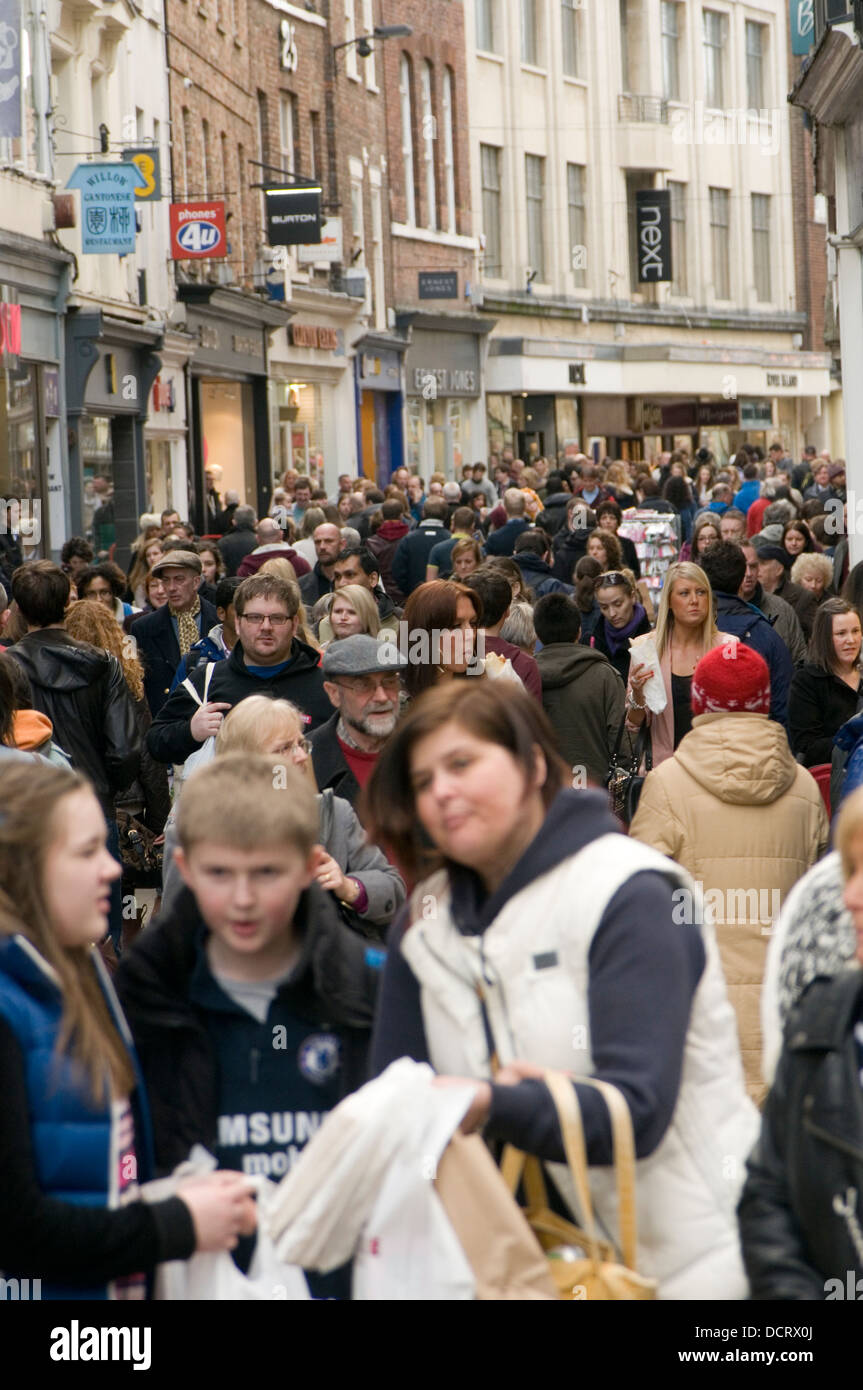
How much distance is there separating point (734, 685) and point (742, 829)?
Result: 0.47 meters

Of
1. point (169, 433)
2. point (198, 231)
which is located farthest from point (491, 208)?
point (198, 231)

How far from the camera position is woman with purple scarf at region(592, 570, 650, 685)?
1066 cm

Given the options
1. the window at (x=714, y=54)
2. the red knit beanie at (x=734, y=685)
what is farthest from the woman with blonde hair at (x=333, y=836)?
the window at (x=714, y=54)

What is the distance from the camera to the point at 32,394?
2212 centimetres

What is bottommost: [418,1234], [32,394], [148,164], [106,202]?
[418,1234]

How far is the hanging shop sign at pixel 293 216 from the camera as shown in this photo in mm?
30875

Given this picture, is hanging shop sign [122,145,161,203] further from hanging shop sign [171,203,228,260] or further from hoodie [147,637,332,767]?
hoodie [147,637,332,767]

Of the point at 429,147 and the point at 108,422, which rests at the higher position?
the point at 429,147

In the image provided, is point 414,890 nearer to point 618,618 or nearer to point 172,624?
point 618,618

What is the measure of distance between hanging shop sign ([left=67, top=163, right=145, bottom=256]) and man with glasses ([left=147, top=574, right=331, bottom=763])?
50.6ft

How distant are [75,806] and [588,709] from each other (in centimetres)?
563

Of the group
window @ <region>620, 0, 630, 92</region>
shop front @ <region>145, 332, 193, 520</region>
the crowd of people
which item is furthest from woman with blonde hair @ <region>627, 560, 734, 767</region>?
window @ <region>620, 0, 630, 92</region>
